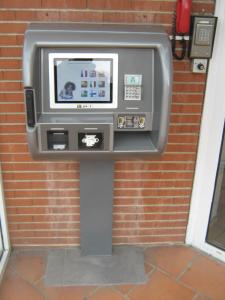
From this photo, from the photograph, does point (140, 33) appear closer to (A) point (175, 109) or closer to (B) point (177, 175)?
(A) point (175, 109)

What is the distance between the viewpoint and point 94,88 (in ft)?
6.24

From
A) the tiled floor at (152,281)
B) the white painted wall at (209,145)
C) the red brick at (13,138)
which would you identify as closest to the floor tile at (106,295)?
the tiled floor at (152,281)

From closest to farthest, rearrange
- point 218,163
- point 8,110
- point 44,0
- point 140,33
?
point 140,33
point 44,0
point 8,110
point 218,163

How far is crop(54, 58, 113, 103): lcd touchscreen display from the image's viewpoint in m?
1.86

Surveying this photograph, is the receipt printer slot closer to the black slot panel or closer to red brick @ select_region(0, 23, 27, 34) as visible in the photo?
the black slot panel

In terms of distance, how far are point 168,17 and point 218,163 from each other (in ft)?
3.58

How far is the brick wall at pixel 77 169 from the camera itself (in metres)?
2.12

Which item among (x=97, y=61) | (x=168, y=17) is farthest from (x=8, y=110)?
(x=168, y=17)

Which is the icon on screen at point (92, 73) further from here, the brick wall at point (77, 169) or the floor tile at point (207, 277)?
the floor tile at point (207, 277)

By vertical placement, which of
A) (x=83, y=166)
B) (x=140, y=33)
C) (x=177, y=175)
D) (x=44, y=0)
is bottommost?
(x=177, y=175)

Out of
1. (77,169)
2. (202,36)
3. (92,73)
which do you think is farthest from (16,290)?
(202,36)

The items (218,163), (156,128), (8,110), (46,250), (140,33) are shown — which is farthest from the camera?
(46,250)

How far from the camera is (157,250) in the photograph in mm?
2803

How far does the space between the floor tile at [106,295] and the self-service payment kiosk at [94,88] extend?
1.04 metres
